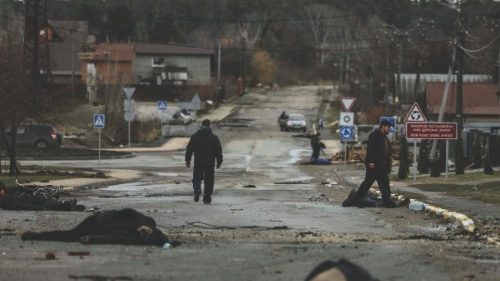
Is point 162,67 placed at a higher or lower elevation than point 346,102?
higher

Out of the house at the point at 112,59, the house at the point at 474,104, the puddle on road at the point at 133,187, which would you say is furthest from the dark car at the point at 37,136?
the house at the point at 112,59

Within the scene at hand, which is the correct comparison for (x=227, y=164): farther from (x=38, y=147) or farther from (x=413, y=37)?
(x=413, y=37)

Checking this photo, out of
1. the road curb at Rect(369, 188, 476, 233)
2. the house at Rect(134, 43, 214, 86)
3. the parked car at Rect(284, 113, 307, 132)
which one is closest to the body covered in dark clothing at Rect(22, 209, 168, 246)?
the road curb at Rect(369, 188, 476, 233)

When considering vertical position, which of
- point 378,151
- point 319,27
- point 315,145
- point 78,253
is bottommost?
point 315,145

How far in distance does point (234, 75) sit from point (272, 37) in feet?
84.9

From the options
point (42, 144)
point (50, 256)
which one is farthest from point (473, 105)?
point (50, 256)

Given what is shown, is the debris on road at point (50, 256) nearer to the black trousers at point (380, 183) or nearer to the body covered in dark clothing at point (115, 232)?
the body covered in dark clothing at point (115, 232)

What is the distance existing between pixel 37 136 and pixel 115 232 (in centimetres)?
4468

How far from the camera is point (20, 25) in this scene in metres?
102

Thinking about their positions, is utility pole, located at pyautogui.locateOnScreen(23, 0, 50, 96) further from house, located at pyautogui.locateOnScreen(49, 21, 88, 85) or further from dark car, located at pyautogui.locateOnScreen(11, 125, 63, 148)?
house, located at pyautogui.locateOnScreen(49, 21, 88, 85)

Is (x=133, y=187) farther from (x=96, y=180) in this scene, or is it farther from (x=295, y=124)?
(x=295, y=124)

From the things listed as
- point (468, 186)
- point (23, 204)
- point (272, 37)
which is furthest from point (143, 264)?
point (272, 37)

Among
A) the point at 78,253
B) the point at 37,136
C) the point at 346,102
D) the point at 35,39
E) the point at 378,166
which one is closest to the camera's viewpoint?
the point at 78,253

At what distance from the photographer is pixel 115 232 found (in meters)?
10.7
